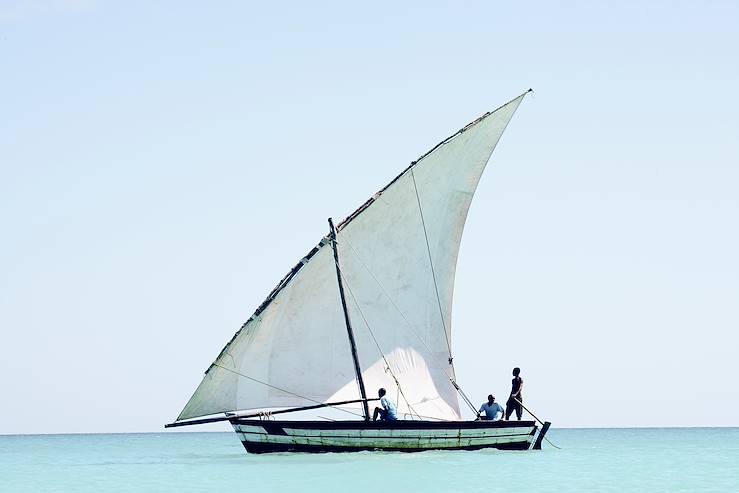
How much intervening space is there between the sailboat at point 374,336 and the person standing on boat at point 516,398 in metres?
0.47

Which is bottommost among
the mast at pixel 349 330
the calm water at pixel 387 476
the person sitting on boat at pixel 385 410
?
the calm water at pixel 387 476

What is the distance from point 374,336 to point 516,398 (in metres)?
4.54

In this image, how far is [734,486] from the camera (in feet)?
90.0

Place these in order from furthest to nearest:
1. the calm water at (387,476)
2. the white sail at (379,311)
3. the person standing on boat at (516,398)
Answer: the person standing on boat at (516,398) < the white sail at (379,311) < the calm water at (387,476)

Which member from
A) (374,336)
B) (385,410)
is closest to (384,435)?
(385,410)

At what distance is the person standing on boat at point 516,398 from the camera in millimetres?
31734

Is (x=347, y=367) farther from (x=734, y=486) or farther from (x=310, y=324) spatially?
(x=734, y=486)

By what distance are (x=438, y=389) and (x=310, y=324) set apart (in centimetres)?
437

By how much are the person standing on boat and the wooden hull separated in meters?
0.46

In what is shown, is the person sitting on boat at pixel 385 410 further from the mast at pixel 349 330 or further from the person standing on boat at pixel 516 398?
the person standing on boat at pixel 516 398

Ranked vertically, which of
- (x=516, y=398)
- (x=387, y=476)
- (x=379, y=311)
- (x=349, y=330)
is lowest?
(x=387, y=476)

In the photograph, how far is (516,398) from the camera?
3175 cm

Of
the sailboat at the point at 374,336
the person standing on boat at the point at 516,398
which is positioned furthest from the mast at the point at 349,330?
the person standing on boat at the point at 516,398

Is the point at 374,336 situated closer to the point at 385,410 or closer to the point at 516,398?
the point at 385,410
